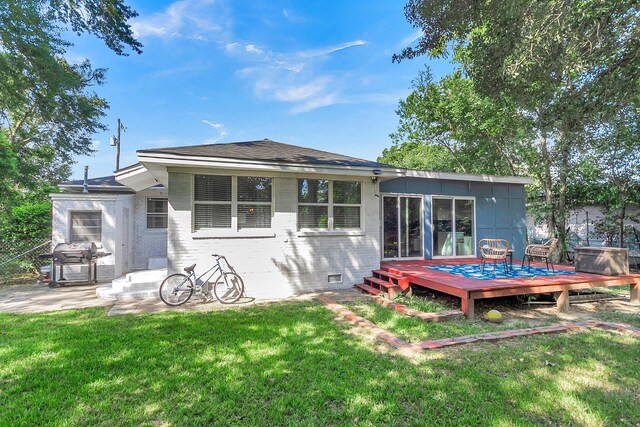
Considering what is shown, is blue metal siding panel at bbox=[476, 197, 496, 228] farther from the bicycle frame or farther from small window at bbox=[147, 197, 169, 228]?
small window at bbox=[147, 197, 169, 228]

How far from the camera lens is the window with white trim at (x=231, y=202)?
6434 millimetres

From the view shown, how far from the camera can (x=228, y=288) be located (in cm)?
623

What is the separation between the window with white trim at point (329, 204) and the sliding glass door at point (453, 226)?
3264mm

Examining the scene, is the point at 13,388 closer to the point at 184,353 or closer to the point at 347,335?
the point at 184,353

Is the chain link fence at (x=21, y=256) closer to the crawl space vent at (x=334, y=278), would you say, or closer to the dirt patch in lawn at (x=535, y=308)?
the crawl space vent at (x=334, y=278)

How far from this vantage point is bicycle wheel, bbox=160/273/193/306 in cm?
588

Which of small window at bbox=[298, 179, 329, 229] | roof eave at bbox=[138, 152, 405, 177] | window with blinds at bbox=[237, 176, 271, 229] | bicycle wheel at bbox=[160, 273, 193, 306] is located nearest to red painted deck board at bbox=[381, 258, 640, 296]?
small window at bbox=[298, 179, 329, 229]

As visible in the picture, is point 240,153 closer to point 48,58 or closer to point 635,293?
point 48,58

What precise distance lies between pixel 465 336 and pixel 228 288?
14.9 feet

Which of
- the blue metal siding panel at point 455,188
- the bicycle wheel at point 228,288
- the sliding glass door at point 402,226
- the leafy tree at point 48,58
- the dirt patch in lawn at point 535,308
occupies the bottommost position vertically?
the dirt patch in lawn at point 535,308

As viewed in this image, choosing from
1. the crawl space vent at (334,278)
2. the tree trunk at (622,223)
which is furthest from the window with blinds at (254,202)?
the tree trunk at (622,223)

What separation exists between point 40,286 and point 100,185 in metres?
3.77

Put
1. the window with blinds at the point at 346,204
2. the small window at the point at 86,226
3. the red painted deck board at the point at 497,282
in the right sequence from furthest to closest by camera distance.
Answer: the small window at the point at 86,226 < the window with blinds at the point at 346,204 < the red painted deck board at the point at 497,282

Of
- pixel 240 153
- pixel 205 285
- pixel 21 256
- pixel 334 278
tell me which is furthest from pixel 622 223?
pixel 21 256
